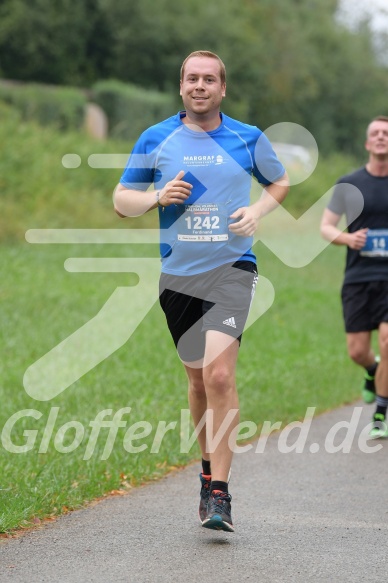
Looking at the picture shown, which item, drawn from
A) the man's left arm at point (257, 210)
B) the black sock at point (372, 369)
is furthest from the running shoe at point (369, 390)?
the man's left arm at point (257, 210)

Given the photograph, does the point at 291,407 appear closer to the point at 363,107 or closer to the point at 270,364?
the point at 270,364

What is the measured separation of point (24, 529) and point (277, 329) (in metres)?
10.6

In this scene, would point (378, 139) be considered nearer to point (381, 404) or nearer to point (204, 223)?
point (381, 404)

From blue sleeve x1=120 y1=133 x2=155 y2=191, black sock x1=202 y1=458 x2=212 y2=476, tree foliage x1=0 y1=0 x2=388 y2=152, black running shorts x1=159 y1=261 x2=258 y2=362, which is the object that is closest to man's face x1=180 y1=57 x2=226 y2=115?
blue sleeve x1=120 y1=133 x2=155 y2=191

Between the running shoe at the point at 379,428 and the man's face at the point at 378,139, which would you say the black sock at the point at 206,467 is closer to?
the running shoe at the point at 379,428

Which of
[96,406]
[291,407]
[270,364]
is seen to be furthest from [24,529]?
[270,364]

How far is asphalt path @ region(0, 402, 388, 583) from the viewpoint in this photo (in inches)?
204

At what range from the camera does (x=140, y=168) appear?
6191 mm

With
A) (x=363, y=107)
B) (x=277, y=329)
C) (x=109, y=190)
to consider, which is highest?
(x=363, y=107)

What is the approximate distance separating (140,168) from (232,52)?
46396mm

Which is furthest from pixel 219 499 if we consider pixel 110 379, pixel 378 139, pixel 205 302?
pixel 110 379

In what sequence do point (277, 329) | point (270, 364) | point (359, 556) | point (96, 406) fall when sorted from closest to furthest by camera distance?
point (359, 556) → point (96, 406) → point (270, 364) → point (277, 329)

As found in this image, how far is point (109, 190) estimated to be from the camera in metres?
26.6

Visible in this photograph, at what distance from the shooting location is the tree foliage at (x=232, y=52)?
4294 cm
